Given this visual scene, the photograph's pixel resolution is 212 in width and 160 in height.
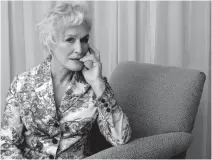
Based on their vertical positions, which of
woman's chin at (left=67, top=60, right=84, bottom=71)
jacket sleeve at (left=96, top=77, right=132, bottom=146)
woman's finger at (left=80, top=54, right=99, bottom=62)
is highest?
woman's finger at (left=80, top=54, right=99, bottom=62)

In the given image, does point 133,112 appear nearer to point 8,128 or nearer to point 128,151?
point 128,151

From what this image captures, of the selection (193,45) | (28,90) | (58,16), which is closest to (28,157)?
(28,90)

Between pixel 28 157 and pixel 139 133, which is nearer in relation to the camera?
pixel 28 157

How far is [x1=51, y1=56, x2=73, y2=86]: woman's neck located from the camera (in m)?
1.60

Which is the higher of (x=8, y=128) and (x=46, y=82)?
(x=46, y=82)

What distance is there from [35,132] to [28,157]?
0.11 m

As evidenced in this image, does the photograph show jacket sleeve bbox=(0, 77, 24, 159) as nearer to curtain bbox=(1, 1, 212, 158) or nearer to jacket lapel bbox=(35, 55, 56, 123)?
jacket lapel bbox=(35, 55, 56, 123)

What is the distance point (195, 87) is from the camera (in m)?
1.64

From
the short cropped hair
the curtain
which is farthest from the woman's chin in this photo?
the curtain

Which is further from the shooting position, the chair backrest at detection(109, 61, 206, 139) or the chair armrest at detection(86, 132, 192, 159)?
the chair backrest at detection(109, 61, 206, 139)

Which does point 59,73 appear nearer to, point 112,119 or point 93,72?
point 93,72

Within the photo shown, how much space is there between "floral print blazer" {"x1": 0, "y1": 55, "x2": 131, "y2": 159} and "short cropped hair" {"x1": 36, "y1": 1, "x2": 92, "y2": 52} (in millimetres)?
136

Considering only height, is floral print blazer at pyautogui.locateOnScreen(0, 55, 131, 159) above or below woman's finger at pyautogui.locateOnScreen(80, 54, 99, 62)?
below

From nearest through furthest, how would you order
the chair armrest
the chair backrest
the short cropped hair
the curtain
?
the chair armrest, the short cropped hair, the chair backrest, the curtain
